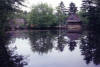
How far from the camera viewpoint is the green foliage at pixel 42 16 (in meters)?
52.1

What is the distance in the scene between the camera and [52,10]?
5547cm

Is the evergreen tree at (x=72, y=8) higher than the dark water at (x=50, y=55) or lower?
higher

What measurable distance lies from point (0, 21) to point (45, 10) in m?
42.4

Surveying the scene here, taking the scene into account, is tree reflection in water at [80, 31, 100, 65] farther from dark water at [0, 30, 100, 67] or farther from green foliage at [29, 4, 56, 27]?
green foliage at [29, 4, 56, 27]

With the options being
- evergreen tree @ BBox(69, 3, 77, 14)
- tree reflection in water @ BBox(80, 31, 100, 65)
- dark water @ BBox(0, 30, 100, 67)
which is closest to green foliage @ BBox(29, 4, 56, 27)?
evergreen tree @ BBox(69, 3, 77, 14)

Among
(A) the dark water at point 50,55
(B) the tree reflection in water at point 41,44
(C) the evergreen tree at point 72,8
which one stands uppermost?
(C) the evergreen tree at point 72,8

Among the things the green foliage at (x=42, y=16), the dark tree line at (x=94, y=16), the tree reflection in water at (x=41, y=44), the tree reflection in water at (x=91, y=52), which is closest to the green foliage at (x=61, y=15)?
the green foliage at (x=42, y=16)

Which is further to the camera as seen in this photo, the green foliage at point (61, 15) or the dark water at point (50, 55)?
the green foliage at point (61, 15)

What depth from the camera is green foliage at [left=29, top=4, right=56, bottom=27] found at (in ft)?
171

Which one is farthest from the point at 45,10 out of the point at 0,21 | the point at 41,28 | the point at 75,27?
the point at 0,21

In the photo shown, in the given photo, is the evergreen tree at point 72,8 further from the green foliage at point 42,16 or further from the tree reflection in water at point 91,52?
the tree reflection in water at point 91,52

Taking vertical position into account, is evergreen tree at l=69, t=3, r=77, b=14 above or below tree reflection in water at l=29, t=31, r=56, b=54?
above

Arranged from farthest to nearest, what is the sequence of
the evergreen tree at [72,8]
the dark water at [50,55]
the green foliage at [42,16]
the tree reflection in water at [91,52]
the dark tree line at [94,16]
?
the evergreen tree at [72,8]
the green foliage at [42,16]
the dark tree line at [94,16]
the tree reflection in water at [91,52]
the dark water at [50,55]

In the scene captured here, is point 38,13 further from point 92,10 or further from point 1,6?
point 1,6
